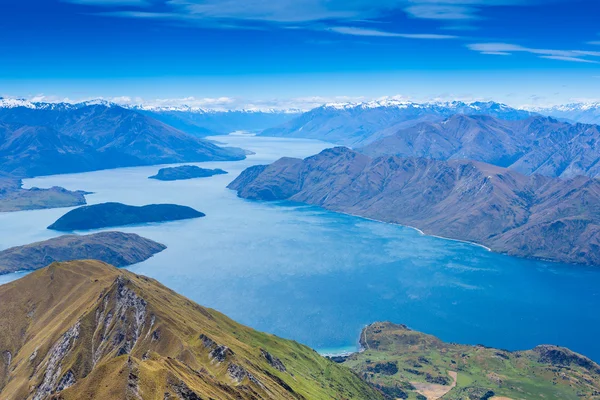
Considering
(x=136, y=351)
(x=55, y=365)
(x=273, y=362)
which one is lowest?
(x=273, y=362)

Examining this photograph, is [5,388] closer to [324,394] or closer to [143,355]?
[143,355]

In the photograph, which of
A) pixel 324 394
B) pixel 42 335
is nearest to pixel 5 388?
pixel 42 335

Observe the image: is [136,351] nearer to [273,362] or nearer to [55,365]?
[55,365]

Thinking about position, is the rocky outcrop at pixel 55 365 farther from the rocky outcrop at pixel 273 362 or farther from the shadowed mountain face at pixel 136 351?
the rocky outcrop at pixel 273 362

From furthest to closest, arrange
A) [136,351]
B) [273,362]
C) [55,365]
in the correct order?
[273,362] → [55,365] → [136,351]

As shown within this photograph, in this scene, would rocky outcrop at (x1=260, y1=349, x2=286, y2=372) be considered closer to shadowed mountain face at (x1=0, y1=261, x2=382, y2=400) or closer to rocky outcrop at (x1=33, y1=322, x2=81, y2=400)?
shadowed mountain face at (x1=0, y1=261, x2=382, y2=400)

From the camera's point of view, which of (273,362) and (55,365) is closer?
→ (55,365)

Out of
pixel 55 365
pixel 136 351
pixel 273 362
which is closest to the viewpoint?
pixel 136 351

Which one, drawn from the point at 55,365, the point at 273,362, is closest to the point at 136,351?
the point at 55,365

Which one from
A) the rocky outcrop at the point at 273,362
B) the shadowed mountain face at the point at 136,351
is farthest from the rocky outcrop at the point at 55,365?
the rocky outcrop at the point at 273,362

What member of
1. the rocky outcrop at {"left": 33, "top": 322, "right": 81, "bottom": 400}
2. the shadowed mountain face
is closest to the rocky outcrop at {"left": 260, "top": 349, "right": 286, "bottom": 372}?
the shadowed mountain face

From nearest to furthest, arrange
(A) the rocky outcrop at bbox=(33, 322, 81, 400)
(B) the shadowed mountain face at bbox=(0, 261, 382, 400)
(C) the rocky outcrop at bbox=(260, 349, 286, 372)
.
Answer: (B) the shadowed mountain face at bbox=(0, 261, 382, 400) → (A) the rocky outcrop at bbox=(33, 322, 81, 400) → (C) the rocky outcrop at bbox=(260, 349, 286, 372)

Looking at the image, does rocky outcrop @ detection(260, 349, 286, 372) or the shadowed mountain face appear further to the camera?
rocky outcrop @ detection(260, 349, 286, 372)
